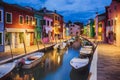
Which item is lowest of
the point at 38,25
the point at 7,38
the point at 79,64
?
the point at 79,64

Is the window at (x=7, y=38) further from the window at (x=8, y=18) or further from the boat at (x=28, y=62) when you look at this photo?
the boat at (x=28, y=62)

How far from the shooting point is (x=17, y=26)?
3119cm

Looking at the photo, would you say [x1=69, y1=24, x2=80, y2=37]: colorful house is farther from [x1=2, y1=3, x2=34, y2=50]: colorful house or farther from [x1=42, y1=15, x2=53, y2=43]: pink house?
[x1=2, y1=3, x2=34, y2=50]: colorful house

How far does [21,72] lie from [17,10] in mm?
14441

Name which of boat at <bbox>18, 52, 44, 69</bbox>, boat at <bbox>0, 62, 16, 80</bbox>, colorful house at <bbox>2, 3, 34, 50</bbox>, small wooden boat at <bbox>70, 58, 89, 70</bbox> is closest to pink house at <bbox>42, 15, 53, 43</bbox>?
colorful house at <bbox>2, 3, 34, 50</bbox>

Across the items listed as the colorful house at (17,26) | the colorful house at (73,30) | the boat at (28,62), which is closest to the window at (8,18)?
the colorful house at (17,26)

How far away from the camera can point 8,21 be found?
28.5 metres

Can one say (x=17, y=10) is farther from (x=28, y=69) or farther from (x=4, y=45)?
(x=28, y=69)

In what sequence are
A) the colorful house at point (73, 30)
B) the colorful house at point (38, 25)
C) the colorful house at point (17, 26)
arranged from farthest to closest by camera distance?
the colorful house at point (73, 30)
the colorful house at point (38, 25)
the colorful house at point (17, 26)

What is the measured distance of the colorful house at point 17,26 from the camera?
28328 millimetres

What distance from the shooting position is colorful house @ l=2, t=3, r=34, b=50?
92.9 feet

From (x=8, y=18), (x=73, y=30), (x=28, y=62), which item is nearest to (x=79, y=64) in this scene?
(x=28, y=62)

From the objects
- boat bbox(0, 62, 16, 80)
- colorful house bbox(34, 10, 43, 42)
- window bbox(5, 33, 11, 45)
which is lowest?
boat bbox(0, 62, 16, 80)

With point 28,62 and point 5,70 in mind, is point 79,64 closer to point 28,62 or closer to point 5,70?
point 28,62
